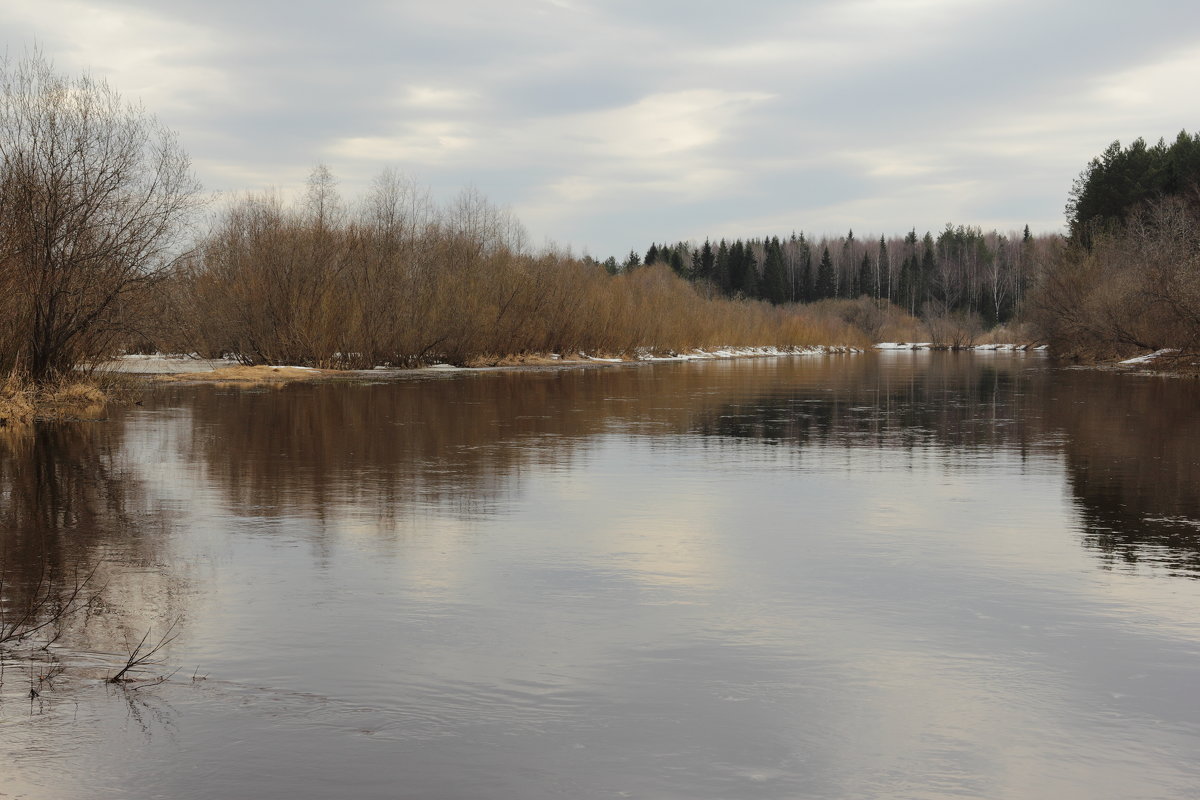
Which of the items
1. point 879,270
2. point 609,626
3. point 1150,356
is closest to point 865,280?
point 879,270

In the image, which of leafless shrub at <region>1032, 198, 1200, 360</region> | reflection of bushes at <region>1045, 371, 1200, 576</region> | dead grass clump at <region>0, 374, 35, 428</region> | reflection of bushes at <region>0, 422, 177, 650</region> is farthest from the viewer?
leafless shrub at <region>1032, 198, 1200, 360</region>

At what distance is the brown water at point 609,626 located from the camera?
513 centimetres

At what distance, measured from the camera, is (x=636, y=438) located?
68.0 feet

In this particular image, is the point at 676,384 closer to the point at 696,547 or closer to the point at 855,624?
the point at 696,547

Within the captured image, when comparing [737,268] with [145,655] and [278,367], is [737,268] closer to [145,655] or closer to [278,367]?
[278,367]

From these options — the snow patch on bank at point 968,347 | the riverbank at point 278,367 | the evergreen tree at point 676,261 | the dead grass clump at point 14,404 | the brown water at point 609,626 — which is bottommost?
the brown water at point 609,626

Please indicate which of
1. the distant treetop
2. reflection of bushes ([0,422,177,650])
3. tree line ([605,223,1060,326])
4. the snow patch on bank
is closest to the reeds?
reflection of bushes ([0,422,177,650])

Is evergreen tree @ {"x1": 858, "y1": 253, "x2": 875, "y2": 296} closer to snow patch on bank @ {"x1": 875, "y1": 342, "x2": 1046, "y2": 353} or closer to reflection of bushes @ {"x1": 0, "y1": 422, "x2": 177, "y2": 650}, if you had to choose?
snow patch on bank @ {"x1": 875, "y1": 342, "x2": 1046, "y2": 353}

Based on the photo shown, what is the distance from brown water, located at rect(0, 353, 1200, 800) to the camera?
513 centimetres

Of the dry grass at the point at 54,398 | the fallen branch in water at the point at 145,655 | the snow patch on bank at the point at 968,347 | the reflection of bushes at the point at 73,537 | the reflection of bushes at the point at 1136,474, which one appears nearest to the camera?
the fallen branch in water at the point at 145,655

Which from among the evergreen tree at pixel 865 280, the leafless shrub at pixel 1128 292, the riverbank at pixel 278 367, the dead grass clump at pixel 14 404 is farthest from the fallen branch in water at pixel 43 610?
the evergreen tree at pixel 865 280

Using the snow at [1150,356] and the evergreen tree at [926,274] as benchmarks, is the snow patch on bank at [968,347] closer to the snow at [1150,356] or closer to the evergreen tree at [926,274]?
the evergreen tree at [926,274]

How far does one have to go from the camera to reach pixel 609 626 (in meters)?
7.47

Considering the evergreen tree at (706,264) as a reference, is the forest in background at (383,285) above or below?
below
